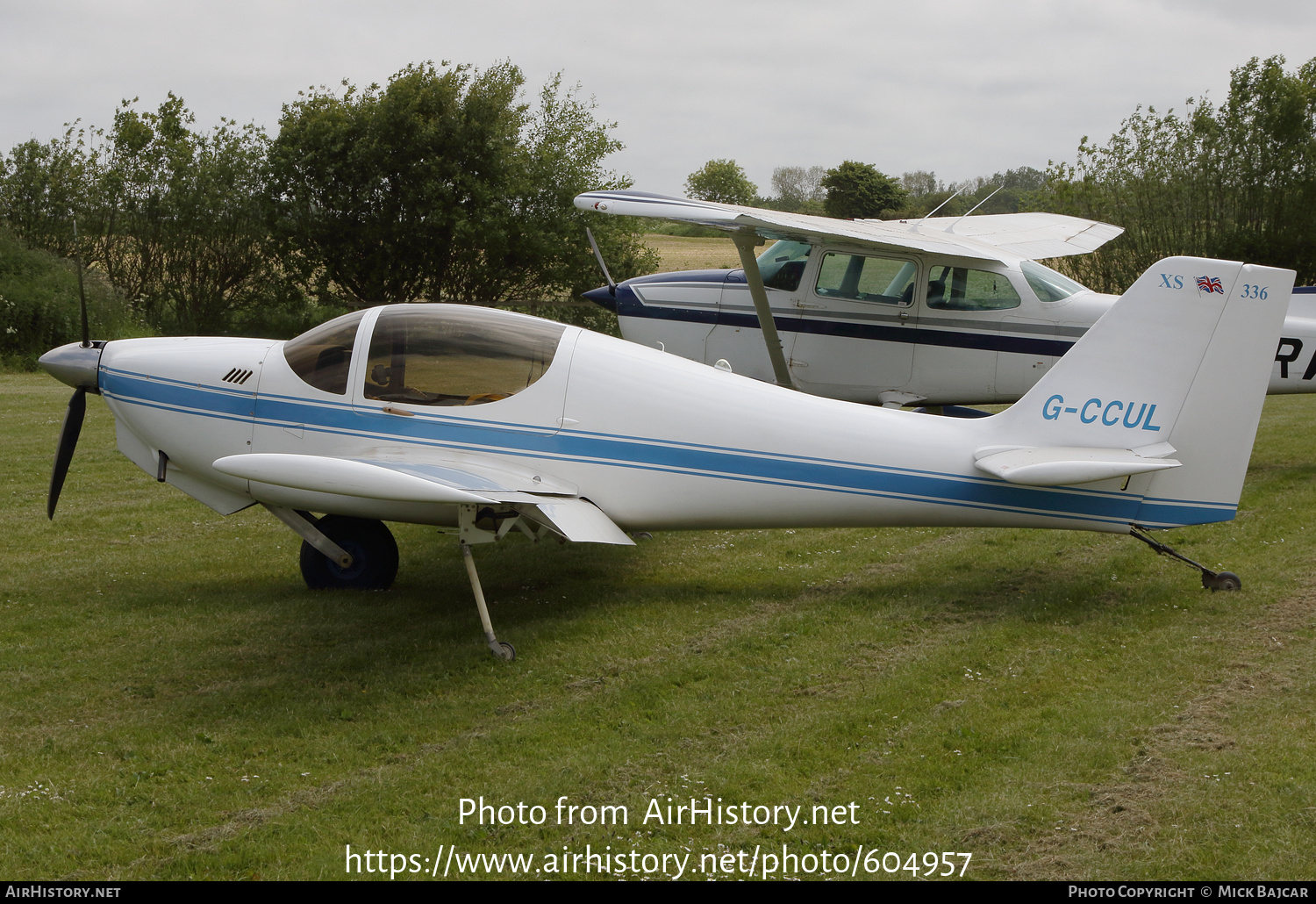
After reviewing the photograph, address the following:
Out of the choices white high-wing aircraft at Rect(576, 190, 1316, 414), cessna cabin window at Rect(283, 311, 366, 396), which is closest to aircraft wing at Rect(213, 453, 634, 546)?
cessna cabin window at Rect(283, 311, 366, 396)

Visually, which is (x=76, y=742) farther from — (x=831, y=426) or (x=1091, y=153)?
(x=1091, y=153)

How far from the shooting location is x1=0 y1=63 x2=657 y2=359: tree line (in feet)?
80.9

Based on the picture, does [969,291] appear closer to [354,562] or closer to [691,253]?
[354,562]

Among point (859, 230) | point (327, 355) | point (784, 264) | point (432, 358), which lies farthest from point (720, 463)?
point (784, 264)

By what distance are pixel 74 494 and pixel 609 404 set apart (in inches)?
242

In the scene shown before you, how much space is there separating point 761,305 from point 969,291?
74.7 inches

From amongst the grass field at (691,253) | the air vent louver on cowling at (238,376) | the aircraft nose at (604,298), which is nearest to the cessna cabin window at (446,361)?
the air vent louver on cowling at (238,376)

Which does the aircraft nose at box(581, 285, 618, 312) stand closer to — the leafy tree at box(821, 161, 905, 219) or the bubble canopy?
the bubble canopy

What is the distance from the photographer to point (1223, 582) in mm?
6449

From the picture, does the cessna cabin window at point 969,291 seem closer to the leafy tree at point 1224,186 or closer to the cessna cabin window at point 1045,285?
the cessna cabin window at point 1045,285

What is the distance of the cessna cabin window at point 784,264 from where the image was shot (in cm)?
983

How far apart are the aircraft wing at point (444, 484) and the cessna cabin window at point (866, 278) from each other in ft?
14.6

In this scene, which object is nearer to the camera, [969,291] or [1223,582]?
[1223,582]

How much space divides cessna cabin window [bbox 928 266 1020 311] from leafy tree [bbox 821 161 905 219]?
4769 centimetres
